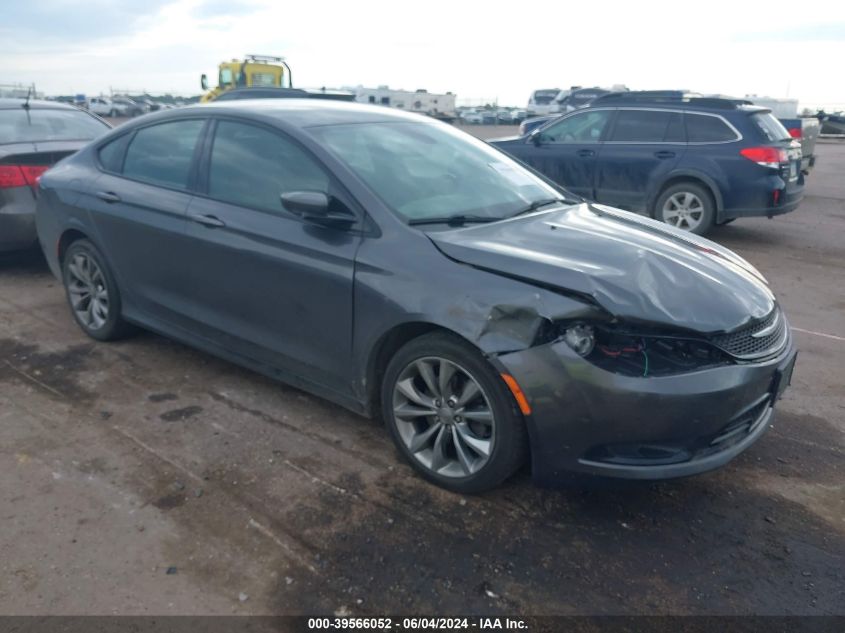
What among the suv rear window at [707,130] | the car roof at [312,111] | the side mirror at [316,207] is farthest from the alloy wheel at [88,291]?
the suv rear window at [707,130]

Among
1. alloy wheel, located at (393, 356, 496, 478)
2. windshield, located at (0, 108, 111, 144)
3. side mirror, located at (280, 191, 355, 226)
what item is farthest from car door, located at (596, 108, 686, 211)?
alloy wheel, located at (393, 356, 496, 478)

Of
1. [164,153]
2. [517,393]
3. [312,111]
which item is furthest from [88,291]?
[517,393]

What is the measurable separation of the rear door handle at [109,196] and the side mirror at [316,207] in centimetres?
180

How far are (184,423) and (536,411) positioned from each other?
2.11 metres

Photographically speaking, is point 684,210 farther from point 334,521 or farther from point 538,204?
point 334,521

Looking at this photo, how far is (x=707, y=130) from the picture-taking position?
9180 millimetres

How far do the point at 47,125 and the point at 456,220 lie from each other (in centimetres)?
558

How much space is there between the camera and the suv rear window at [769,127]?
888 cm

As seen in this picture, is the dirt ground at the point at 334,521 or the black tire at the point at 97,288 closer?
the dirt ground at the point at 334,521

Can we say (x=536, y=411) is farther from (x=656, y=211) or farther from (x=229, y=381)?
(x=656, y=211)

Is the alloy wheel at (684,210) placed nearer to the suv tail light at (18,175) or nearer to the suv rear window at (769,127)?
the suv rear window at (769,127)

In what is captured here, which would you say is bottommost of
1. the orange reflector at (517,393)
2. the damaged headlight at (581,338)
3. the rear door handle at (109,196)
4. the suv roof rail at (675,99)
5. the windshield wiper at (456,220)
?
the orange reflector at (517,393)

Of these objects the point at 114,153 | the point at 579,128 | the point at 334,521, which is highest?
the point at 579,128

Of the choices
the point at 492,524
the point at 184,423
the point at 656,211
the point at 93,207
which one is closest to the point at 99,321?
the point at 93,207
